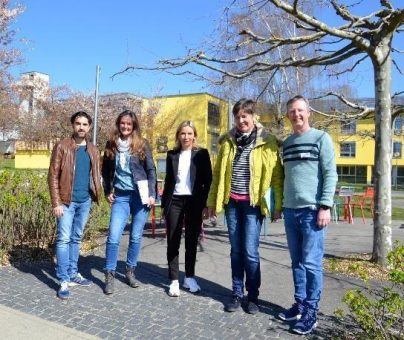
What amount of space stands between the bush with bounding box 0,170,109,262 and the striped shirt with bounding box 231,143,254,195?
11.1ft

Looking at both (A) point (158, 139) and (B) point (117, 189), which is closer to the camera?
(B) point (117, 189)

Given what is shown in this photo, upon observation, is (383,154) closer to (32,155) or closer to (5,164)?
(5,164)

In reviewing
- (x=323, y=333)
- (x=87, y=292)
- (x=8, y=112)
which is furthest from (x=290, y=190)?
(x=8, y=112)

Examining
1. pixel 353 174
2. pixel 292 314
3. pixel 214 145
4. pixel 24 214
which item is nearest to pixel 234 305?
pixel 292 314

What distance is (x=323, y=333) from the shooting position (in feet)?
12.7

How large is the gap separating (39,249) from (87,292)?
1.93 meters

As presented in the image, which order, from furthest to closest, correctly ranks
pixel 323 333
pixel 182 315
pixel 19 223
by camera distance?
pixel 19 223 < pixel 182 315 < pixel 323 333

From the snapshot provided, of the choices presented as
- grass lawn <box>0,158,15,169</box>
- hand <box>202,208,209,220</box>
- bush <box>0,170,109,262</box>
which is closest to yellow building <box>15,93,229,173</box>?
grass lawn <box>0,158,15,169</box>

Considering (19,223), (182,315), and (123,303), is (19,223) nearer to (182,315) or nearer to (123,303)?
(123,303)

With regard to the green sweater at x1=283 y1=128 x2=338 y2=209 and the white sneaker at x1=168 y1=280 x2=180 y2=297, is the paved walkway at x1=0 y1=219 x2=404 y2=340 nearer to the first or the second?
the white sneaker at x1=168 y1=280 x2=180 y2=297

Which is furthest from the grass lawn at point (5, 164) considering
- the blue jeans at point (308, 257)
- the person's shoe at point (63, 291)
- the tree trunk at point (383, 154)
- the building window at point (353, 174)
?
the building window at point (353, 174)

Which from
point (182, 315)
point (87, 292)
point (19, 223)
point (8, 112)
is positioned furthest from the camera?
point (8, 112)

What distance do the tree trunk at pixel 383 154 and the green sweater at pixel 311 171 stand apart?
9.15 ft

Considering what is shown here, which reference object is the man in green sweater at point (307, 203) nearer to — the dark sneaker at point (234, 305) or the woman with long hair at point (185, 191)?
the dark sneaker at point (234, 305)
